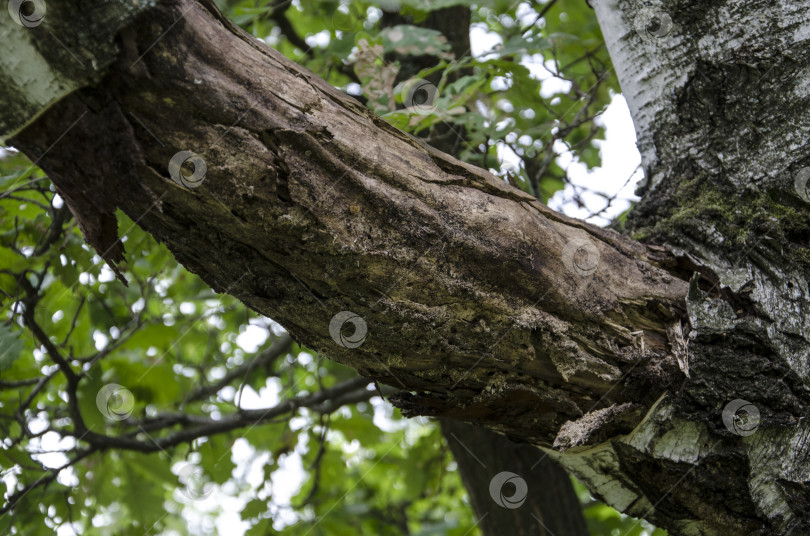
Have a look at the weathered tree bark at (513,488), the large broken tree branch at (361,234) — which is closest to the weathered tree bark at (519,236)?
Result: the large broken tree branch at (361,234)

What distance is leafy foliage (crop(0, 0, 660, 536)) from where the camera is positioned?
6.62ft

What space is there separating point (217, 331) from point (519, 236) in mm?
2634

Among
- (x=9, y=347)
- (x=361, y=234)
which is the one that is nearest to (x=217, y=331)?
(x=9, y=347)

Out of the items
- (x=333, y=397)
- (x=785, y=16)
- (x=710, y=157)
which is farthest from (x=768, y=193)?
(x=333, y=397)

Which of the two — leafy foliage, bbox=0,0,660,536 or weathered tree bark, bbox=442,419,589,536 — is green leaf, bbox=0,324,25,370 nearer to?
leafy foliage, bbox=0,0,660,536

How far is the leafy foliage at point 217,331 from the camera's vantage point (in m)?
2.02

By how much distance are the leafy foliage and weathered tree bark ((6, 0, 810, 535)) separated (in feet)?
1.30

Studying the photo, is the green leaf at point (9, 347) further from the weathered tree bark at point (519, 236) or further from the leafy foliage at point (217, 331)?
the weathered tree bark at point (519, 236)

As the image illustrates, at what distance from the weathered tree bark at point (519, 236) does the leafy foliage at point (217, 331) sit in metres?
0.40

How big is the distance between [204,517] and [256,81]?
1281 centimetres

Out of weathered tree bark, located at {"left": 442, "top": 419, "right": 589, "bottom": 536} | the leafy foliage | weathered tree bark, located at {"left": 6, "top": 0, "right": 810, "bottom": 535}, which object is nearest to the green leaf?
the leafy foliage

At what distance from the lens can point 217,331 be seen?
→ 3.46m

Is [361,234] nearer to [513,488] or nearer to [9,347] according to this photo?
[9,347]

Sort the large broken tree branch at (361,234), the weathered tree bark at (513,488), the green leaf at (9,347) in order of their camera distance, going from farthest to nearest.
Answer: the weathered tree bark at (513,488)
the green leaf at (9,347)
the large broken tree branch at (361,234)
